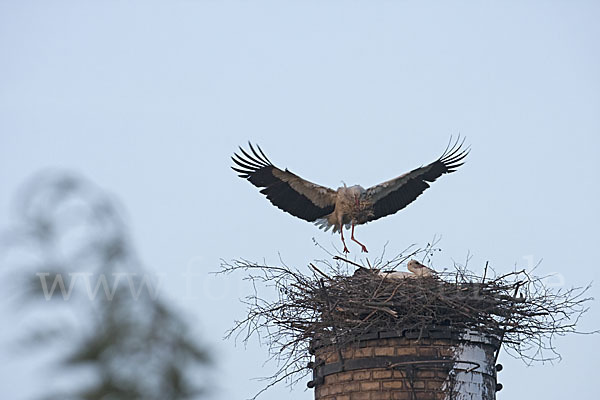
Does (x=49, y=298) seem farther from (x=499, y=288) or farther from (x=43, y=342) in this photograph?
(x=499, y=288)

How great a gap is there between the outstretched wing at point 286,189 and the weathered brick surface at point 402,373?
10.9 ft

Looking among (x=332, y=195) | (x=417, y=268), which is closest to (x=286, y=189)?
(x=332, y=195)

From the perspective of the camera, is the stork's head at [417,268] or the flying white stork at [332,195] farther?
the flying white stork at [332,195]

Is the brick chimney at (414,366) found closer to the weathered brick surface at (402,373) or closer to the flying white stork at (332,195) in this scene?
the weathered brick surface at (402,373)

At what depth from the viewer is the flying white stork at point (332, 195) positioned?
11.2m


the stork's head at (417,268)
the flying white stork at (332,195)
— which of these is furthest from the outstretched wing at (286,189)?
the stork's head at (417,268)

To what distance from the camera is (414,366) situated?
8094mm

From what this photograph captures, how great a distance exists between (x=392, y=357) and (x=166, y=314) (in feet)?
20.7

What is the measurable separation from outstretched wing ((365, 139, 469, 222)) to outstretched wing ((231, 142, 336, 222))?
0.60 metres

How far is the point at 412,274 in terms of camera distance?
8695 millimetres

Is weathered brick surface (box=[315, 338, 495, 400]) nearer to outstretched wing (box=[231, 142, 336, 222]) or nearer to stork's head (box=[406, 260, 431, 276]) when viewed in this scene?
stork's head (box=[406, 260, 431, 276])

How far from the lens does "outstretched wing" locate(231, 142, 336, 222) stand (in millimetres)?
11141

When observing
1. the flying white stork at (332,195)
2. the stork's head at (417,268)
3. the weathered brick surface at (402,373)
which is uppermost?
the flying white stork at (332,195)

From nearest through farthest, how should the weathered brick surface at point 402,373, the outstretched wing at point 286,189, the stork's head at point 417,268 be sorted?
the weathered brick surface at point 402,373 < the stork's head at point 417,268 < the outstretched wing at point 286,189
